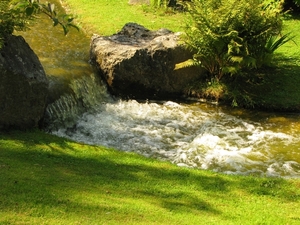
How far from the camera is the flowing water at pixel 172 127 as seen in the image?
318 inches

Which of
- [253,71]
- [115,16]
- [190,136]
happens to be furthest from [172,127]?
[115,16]

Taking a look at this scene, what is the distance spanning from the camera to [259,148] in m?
8.58

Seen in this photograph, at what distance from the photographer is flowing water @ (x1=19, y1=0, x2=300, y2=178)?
8070 mm

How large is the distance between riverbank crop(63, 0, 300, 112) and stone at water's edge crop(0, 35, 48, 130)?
4.80 metres

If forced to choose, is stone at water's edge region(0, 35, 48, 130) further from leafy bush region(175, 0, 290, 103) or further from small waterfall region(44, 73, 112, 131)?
leafy bush region(175, 0, 290, 103)

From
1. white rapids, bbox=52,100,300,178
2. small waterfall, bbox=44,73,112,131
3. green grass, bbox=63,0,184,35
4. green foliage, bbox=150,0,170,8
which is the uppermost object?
green foliage, bbox=150,0,170,8

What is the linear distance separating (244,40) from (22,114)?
5879 mm

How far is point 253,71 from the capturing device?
11.7 m

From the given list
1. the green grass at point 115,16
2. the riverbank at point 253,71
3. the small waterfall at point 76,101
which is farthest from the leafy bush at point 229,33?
the green grass at point 115,16

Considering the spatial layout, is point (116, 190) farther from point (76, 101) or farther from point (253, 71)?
point (253, 71)

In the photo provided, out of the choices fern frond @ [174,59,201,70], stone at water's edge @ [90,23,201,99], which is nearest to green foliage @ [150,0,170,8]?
stone at water's edge @ [90,23,201,99]

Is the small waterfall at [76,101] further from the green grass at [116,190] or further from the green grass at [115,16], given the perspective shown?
the green grass at [115,16]

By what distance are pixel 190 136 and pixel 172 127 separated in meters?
0.55

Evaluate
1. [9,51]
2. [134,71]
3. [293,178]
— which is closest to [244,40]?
[134,71]
